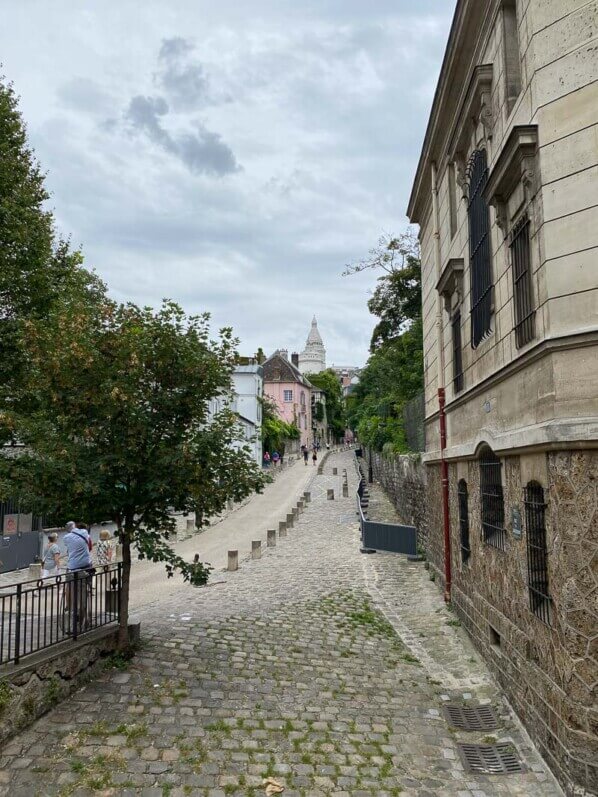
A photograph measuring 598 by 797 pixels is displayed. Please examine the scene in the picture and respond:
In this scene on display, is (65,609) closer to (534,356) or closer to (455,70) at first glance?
(534,356)

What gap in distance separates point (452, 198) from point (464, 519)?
19.4 feet

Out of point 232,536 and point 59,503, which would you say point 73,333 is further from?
point 232,536

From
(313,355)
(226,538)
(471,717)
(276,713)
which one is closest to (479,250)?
(471,717)

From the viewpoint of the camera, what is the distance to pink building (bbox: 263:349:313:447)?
72.0 m

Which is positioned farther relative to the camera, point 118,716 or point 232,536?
point 232,536

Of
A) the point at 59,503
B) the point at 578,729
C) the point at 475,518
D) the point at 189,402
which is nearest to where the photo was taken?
the point at 578,729

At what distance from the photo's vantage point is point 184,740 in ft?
20.1

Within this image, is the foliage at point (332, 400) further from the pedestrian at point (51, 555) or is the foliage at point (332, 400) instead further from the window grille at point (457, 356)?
the window grille at point (457, 356)

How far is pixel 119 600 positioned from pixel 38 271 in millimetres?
9467

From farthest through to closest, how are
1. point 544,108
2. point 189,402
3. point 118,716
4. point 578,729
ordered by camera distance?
1. point 189,402
2. point 118,716
3. point 544,108
4. point 578,729

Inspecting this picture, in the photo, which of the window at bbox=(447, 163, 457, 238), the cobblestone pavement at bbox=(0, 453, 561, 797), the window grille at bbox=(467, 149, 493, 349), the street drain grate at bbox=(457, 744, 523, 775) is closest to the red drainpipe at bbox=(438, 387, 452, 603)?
the cobblestone pavement at bbox=(0, 453, 561, 797)

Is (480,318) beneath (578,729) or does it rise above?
above

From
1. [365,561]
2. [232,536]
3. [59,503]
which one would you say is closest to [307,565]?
[365,561]

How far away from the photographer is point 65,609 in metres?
7.64
